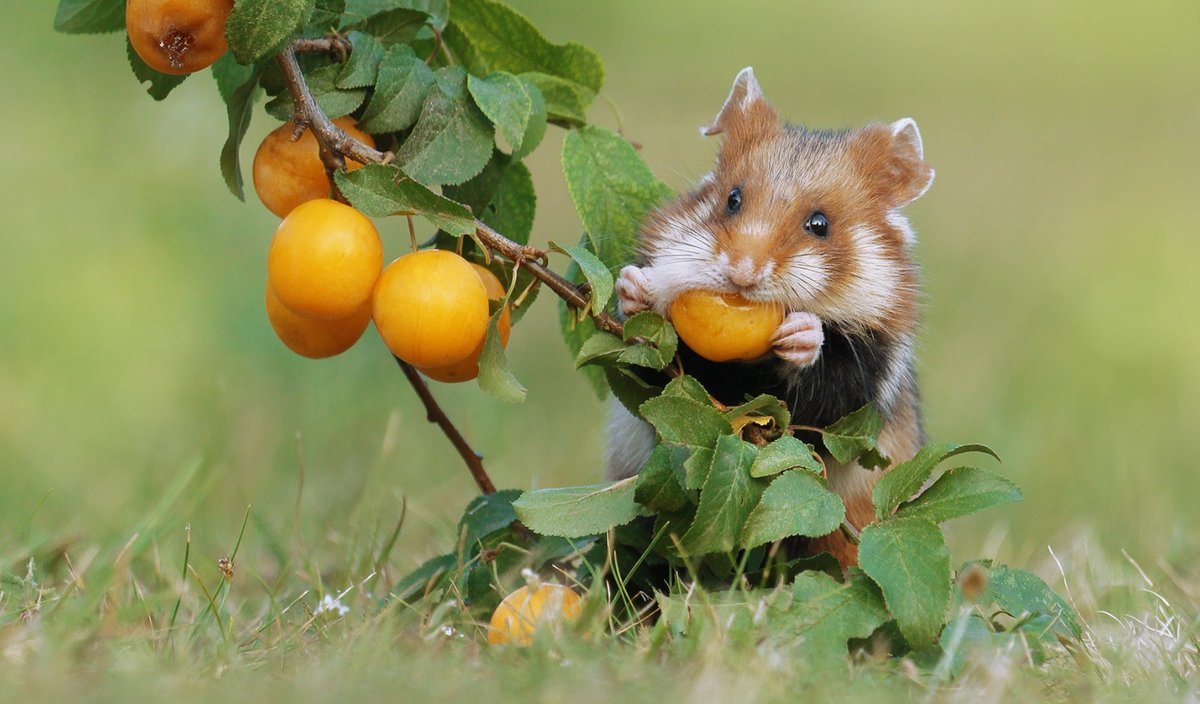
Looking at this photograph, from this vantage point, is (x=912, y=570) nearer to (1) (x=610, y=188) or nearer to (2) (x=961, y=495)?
(2) (x=961, y=495)

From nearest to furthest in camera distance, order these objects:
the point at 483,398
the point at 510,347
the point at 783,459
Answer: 1. the point at 783,459
2. the point at 483,398
3. the point at 510,347

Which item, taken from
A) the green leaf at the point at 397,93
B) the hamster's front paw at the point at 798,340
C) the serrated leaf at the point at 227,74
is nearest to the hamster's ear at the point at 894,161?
the hamster's front paw at the point at 798,340

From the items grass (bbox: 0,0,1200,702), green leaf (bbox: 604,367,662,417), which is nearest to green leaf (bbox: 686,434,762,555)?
grass (bbox: 0,0,1200,702)

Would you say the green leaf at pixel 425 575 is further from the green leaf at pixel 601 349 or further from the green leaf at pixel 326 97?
the green leaf at pixel 326 97

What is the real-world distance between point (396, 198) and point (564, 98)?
74 centimetres

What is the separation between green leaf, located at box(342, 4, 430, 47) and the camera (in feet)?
11.5

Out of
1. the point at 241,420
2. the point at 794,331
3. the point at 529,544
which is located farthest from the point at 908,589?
the point at 241,420

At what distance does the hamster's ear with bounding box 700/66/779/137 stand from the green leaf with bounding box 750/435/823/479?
108cm

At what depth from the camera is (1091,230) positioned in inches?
360

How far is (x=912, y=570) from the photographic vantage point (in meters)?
2.98

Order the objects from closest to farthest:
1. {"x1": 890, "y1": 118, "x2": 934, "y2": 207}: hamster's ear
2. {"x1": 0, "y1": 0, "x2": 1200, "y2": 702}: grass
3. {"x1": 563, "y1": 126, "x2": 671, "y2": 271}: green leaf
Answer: {"x1": 0, "y1": 0, "x2": 1200, "y2": 702}: grass
{"x1": 563, "y1": 126, "x2": 671, "y2": 271}: green leaf
{"x1": 890, "y1": 118, "x2": 934, "y2": 207}: hamster's ear

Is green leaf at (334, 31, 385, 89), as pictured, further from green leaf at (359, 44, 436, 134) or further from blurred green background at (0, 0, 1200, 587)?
blurred green background at (0, 0, 1200, 587)

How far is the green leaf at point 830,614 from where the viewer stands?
2.94 m

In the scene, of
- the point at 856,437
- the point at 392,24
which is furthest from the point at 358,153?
the point at 856,437
